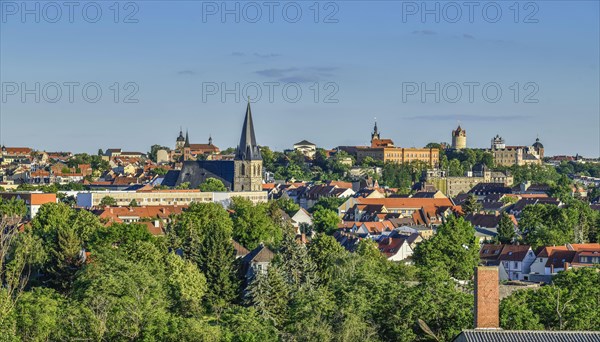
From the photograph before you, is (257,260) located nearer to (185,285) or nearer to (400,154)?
(185,285)

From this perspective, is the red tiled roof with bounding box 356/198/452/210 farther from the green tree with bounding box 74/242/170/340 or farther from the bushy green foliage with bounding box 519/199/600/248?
the green tree with bounding box 74/242/170/340

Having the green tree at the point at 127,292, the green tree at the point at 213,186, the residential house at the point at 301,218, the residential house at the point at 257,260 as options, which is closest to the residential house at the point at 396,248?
the residential house at the point at 257,260

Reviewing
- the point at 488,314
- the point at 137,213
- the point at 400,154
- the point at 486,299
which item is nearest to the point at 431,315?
→ the point at 488,314

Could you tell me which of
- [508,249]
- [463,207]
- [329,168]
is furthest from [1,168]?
[508,249]

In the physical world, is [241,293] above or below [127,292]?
below

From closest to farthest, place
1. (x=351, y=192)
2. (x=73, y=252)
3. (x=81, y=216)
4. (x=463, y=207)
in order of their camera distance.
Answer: (x=73, y=252) < (x=81, y=216) < (x=463, y=207) < (x=351, y=192)

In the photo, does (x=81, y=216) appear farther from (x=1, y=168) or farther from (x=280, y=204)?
(x=1, y=168)

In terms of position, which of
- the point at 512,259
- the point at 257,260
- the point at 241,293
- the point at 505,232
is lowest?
the point at 512,259

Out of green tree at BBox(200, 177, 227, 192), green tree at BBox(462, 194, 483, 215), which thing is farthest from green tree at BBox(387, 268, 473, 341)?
green tree at BBox(200, 177, 227, 192)
